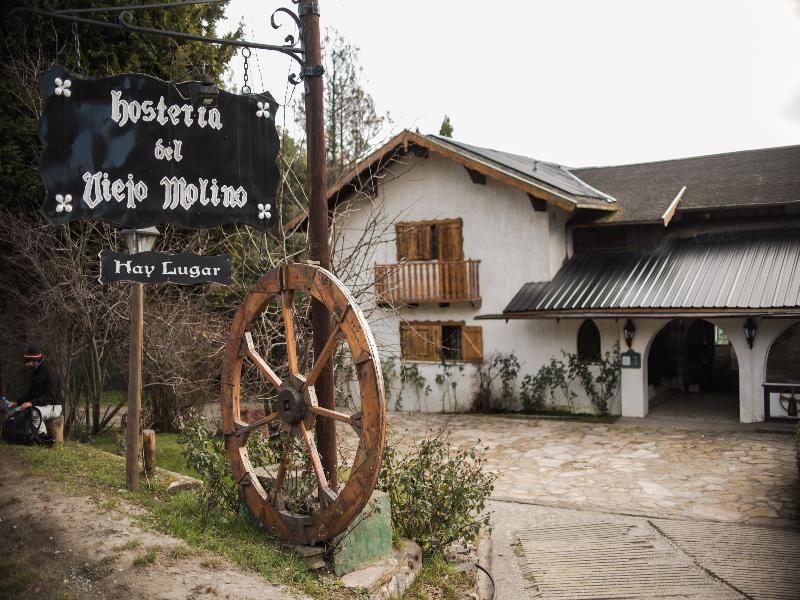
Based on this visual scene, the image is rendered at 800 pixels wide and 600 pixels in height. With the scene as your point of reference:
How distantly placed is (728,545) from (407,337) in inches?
446

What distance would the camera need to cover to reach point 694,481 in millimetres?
10656

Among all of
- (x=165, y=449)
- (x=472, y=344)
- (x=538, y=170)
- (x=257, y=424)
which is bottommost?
(x=165, y=449)

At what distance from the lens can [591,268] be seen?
1689 cm

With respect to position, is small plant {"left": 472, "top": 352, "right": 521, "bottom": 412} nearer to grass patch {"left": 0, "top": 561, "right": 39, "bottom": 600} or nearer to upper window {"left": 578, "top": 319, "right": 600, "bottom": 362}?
upper window {"left": 578, "top": 319, "right": 600, "bottom": 362}

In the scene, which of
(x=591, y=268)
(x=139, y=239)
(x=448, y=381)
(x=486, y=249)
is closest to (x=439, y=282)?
(x=486, y=249)

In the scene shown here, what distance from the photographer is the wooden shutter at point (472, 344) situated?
17.8m

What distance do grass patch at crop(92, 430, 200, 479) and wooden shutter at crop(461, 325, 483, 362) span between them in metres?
Answer: 7.39

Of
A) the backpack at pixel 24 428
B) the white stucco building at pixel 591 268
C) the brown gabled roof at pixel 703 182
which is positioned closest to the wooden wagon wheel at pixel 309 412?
the backpack at pixel 24 428

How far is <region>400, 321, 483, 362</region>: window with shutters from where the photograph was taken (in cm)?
1788

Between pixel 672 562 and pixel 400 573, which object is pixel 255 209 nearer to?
pixel 400 573

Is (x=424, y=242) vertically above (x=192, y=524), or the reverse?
(x=424, y=242)

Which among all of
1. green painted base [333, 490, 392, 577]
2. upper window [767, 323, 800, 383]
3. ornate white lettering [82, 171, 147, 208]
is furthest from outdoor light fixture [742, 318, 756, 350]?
ornate white lettering [82, 171, 147, 208]

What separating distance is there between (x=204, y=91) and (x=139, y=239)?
1812mm

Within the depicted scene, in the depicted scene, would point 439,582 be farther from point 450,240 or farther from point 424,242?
point 424,242
